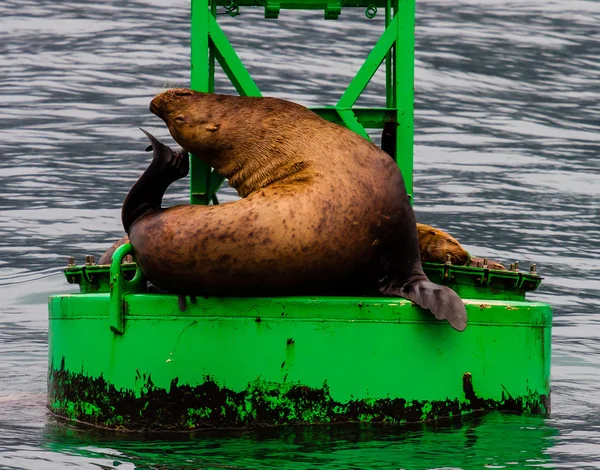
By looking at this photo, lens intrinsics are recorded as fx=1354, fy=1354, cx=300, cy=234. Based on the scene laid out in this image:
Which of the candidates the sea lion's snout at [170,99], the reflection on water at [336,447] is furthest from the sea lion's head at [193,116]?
the reflection on water at [336,447]

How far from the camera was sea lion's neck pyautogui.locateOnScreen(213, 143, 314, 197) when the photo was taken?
6.58 meters

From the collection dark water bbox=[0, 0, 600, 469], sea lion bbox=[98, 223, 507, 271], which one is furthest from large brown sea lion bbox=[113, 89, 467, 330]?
sea lion bbox=[98, 223, 507, 271]

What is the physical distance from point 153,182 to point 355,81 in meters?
1.22

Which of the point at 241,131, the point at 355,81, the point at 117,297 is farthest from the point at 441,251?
the point at 117,297

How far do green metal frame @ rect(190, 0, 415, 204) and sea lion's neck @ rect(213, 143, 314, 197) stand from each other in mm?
326

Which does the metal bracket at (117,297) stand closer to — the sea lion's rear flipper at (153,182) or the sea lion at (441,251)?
the sea lion's rear flipper at (153,182)

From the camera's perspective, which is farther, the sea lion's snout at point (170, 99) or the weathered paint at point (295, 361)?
the sea lion's snout at point (170, 99)

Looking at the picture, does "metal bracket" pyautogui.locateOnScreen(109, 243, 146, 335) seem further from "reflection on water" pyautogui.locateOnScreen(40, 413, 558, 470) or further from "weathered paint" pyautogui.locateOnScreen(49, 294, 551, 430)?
"reflection on water" pyautogui.locateOnScreen(40, 413, 558, 470)

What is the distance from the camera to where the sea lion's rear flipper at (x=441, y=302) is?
6137 mm

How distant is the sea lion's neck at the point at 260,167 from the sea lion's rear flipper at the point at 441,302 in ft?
2.49

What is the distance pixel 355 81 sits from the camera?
7152mm

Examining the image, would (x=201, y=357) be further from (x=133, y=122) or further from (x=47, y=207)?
(x=133, y=122)

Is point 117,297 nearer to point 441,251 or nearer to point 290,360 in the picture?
point 290,360

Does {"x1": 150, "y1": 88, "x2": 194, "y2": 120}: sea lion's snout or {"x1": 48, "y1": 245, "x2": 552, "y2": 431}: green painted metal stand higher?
{"x1": 150, "y1": 88, "x2": 194, "y2": 120}: sea lion's snout
